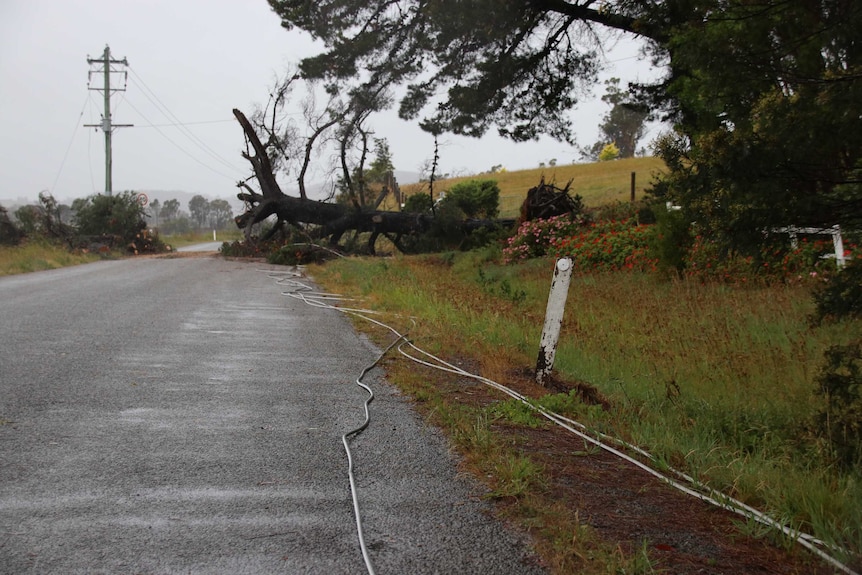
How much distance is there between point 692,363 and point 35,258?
2169cm

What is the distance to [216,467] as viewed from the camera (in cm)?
425

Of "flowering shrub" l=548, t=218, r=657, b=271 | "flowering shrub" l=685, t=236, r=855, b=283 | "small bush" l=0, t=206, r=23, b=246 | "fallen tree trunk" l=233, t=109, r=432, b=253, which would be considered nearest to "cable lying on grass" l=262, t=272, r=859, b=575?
"flowering shrub" l=685, t=236, r=855, b=283

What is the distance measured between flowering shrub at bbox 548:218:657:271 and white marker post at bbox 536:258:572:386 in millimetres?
8841

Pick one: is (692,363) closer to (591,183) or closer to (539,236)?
(539,236)

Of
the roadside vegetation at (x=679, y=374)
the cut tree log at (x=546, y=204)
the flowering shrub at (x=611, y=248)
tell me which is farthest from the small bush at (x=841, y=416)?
the cut tree log at (x=546, y=204)

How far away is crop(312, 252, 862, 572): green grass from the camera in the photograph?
4035 mm

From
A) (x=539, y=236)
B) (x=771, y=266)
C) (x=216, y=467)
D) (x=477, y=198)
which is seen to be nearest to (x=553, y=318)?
(x=216, y=467)

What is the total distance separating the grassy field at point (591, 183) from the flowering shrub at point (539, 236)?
274 inches

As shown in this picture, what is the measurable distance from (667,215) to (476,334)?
6.81 m

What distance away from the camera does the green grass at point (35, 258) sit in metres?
20.3

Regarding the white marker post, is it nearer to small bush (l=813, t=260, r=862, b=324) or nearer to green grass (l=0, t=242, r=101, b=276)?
small bush (l=813, t=260, r=862, b=324)

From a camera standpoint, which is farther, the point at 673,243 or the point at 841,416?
the point at 673,243

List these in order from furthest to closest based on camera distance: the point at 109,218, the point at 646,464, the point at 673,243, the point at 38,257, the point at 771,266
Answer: the point at 109,218 < the point at 38,257 < the point at 673,243 < the point at 771,266 < the point at 646,464

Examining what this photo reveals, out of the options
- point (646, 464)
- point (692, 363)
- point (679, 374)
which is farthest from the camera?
point (692, 363)
